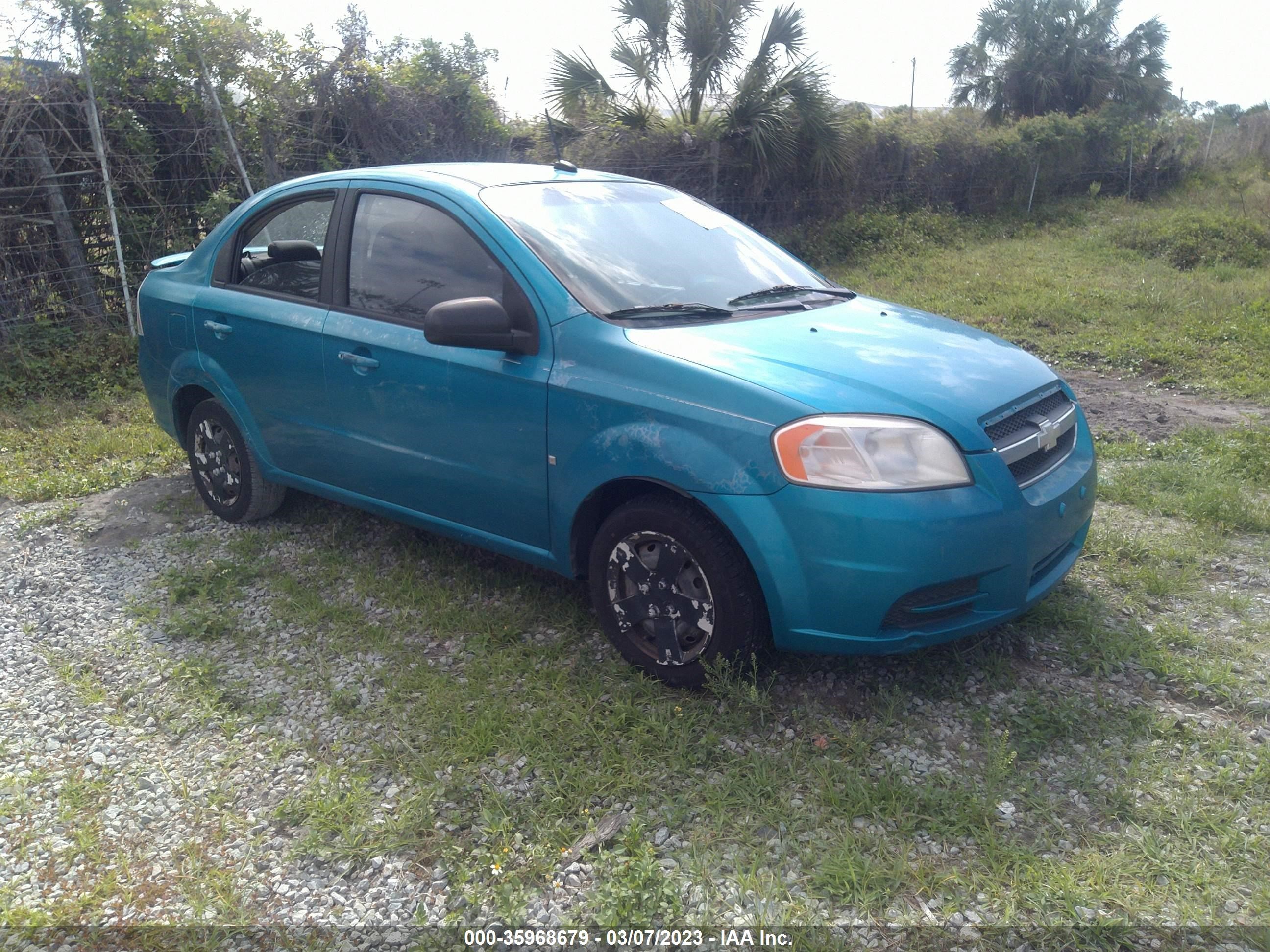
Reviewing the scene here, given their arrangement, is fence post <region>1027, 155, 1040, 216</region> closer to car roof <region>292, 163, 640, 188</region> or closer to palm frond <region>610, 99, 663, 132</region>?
palm frond <region>610, 99, 663, 132</region>

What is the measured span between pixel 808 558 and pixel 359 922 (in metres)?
1.52

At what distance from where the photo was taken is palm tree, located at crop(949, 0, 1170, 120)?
25.9m

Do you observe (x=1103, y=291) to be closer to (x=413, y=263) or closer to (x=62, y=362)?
(x=413, y=263)

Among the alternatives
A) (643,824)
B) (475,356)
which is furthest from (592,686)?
(475,356)

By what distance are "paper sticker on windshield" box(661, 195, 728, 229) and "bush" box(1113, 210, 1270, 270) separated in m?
11.0

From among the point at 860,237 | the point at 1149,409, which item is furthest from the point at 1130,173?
the point at 1149,409

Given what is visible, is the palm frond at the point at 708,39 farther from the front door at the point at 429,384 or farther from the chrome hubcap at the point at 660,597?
the chrome hubcap at the point at 660,597

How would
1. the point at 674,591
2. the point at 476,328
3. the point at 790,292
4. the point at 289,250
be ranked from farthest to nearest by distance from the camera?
the point at 289,250, the point at 790,292, the point at 476,328, the point at 674,591

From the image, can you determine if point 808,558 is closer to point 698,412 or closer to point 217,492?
point 698,412

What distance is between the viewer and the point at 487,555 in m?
4.44

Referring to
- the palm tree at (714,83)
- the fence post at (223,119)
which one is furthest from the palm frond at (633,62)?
the fence post at (223,119)

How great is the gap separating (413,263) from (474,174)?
1.51 ft

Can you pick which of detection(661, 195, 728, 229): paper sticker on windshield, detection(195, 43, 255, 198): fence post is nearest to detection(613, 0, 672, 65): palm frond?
detection(195, 43, 255, 198): fence post

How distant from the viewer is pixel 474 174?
4.01m
